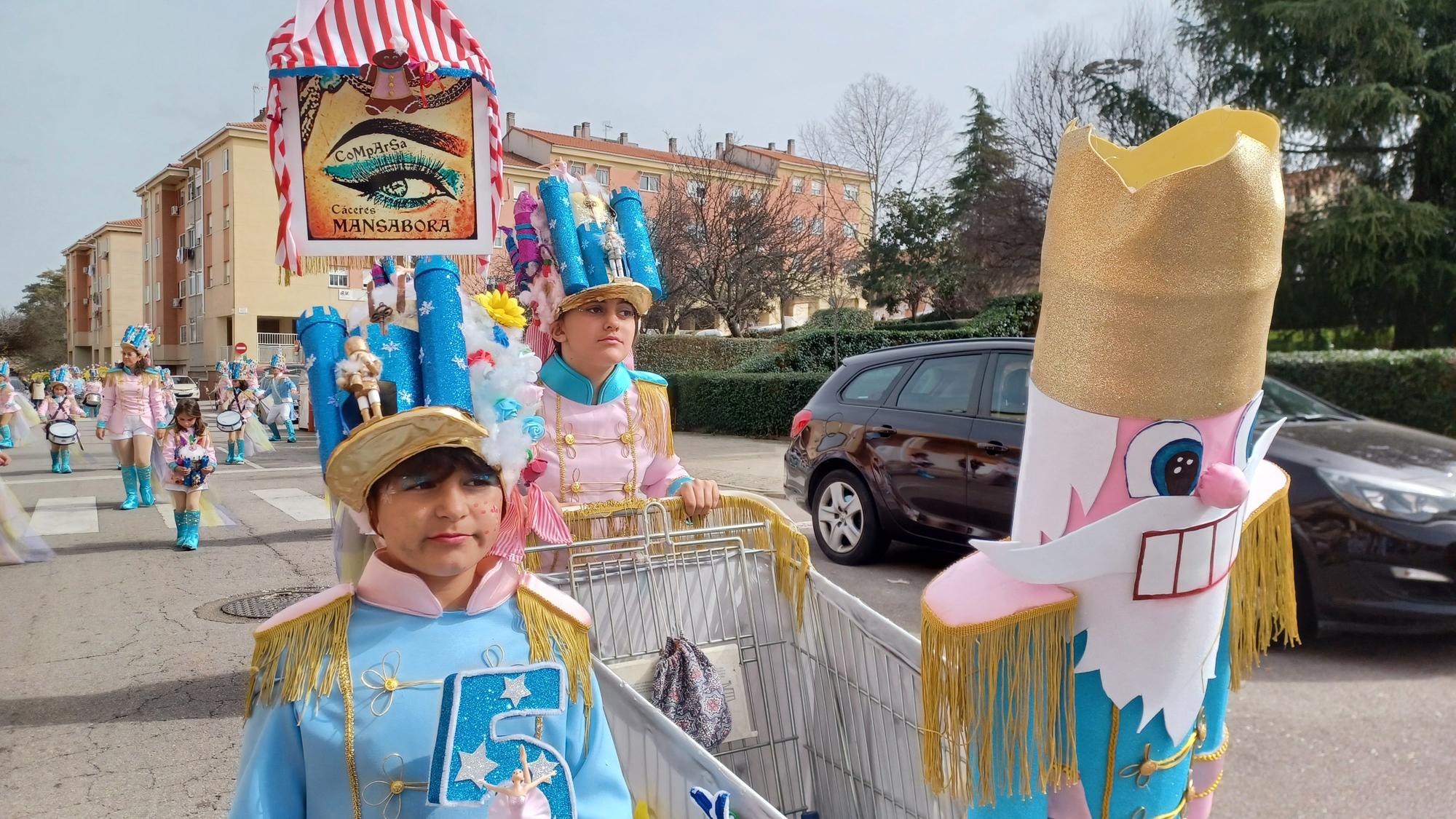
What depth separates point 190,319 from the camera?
5497 cm

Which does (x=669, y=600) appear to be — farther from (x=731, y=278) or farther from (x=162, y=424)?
(x=731, y=278)

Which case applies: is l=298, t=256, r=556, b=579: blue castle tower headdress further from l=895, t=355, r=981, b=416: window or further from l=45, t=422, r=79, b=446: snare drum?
l=45, t=422, r=79, b=446: snare drum

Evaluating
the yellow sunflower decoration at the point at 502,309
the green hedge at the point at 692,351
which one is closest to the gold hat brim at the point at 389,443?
the yellow sunflower decoration at the point at 502,309

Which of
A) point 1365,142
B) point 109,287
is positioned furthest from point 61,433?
point 109,287

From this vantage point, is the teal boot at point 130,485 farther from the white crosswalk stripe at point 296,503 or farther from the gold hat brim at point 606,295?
the gold hat brim at point 606,295

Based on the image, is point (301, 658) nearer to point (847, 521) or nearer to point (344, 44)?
point (344, 44)

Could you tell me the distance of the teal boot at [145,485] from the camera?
1175 cm

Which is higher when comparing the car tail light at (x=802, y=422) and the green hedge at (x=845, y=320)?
the green hedge at (x=845, y=320)

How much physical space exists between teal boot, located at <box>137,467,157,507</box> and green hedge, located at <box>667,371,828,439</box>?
7750mm

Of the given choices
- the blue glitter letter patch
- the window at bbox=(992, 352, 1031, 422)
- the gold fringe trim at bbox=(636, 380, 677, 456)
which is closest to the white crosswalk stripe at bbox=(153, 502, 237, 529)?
the window at bbox=(992, 352, 1031, 422)

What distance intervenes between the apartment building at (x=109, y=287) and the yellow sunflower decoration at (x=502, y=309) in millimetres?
73387

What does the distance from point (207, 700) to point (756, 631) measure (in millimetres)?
3488

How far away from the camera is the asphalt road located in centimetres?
386

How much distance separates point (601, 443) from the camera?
347 cm
